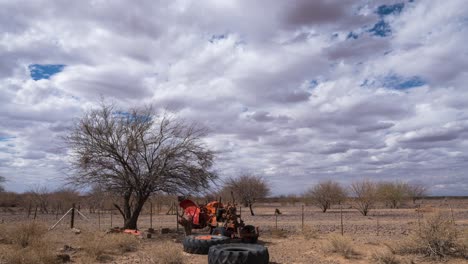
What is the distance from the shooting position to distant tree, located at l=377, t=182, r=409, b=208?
59737 millimetres

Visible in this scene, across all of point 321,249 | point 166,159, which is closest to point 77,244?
point 166,159

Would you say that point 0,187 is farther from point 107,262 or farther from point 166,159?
point 107,262

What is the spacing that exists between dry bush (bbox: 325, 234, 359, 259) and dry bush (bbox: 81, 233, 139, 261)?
7.83 m

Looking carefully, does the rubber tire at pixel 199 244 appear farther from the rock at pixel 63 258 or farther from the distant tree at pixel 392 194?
the distant tree at pixel 392 194

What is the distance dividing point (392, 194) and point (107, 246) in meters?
54.4

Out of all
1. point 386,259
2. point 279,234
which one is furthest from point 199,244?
point 279,234

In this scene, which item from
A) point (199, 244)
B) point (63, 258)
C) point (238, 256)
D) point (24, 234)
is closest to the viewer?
point (238, 256)

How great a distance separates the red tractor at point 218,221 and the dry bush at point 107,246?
3.22 m

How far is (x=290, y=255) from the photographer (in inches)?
590

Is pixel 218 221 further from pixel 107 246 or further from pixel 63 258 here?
pixel 63 258

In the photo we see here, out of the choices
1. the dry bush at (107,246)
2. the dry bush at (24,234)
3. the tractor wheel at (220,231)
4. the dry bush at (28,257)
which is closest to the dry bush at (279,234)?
the tractor wheel at (220,231)

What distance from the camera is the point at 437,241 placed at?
14062mm

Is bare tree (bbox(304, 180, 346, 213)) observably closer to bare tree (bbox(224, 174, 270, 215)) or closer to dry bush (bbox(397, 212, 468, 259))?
bare tree (bbox(224, 174, 270, 215))

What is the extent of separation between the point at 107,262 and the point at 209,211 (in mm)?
7007
